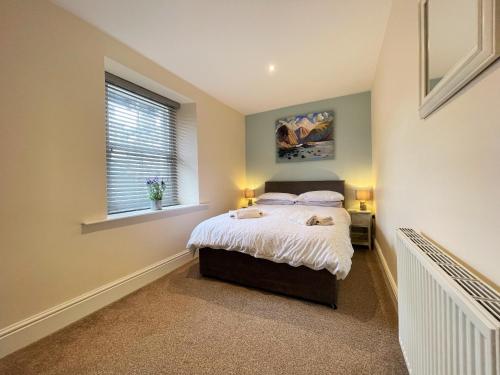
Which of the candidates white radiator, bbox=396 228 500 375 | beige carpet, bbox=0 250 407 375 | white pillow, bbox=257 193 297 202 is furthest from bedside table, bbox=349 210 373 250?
white radiator, bbox=396 228 500 375

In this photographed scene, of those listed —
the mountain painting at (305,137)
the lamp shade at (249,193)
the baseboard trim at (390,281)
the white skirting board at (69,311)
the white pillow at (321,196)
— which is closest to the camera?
the white skirting board at (69,311)

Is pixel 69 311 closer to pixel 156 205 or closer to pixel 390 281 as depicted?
pixel 156 205

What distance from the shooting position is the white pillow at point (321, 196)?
3.42 meters

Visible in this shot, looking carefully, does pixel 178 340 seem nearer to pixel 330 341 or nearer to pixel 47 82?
pixel 330 341

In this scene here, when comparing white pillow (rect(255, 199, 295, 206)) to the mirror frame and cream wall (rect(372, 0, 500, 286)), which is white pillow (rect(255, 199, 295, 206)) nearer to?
cream wall (rect(372, 0, 500, 286))

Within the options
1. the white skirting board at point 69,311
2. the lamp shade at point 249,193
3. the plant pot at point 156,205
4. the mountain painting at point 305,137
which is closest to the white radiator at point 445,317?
the white skirting board at point 69,311

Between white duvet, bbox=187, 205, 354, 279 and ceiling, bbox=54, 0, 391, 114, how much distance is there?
1923 millimetres

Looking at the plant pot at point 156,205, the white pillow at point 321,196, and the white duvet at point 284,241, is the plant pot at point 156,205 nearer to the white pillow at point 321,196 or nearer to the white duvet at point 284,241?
the white duvet at point 284,241

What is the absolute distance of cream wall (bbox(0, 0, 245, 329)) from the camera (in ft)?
4.65

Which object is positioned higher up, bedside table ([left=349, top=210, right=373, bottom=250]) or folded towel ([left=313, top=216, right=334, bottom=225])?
folded towel ([left=313, top=216, right=334, bottom=225])

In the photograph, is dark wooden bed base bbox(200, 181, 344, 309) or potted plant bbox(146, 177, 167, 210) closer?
dark wooden bed base bbox(200, 181, 344, 309)

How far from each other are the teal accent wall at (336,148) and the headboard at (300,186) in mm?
140

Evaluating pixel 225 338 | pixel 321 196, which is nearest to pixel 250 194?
pixel 321 196

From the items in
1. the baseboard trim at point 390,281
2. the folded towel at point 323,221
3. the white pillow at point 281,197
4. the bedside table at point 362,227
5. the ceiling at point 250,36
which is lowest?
the baseboard trim at point 390,281
